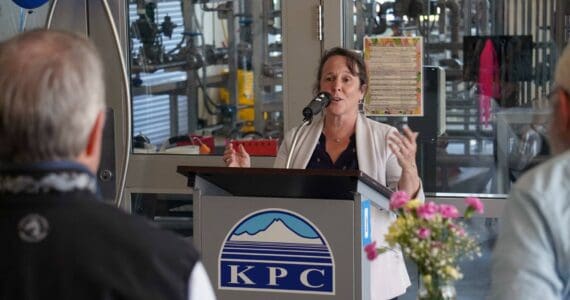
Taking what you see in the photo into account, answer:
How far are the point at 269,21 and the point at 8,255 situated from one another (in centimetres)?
362

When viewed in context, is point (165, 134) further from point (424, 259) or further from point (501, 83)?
point (424, 259)

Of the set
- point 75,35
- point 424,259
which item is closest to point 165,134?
point 424,259

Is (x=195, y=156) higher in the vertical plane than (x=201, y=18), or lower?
lower

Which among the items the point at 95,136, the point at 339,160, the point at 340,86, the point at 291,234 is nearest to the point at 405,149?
the point at 339,160

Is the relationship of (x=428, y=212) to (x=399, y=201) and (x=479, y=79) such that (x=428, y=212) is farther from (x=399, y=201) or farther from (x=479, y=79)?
(x=479, y=79)

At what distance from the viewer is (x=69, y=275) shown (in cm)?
168

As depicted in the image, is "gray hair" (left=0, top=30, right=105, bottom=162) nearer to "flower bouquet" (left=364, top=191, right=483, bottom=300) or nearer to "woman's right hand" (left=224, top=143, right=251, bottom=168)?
"flower bouquet" (left=364, top=191, right=483, bottom=300)

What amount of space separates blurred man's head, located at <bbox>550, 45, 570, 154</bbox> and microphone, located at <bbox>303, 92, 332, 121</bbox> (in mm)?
1685

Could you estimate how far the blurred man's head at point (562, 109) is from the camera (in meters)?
2.13

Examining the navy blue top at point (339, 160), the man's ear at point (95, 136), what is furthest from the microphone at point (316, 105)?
the man's ear at point (95, 136)

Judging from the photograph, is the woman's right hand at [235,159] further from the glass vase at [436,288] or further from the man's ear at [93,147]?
the man's ear at [93,147]

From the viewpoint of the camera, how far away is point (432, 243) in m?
2.35

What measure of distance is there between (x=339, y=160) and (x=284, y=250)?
71 cm

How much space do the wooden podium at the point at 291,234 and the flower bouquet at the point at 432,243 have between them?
1.01m
